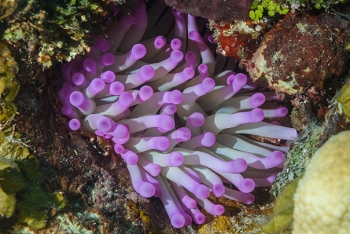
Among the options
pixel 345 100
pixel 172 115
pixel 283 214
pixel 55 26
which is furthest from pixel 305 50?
pixel 55 26

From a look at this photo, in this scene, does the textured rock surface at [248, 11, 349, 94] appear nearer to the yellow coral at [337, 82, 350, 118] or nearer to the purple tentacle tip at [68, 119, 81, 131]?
the yellow coral at [337, 82, 350, 118]

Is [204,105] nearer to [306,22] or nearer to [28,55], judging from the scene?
[306,22]

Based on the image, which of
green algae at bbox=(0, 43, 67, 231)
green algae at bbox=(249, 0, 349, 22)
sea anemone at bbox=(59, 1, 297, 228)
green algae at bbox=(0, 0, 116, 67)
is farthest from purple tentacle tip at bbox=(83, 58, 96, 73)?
green algae at bbox=(249, 0, 349, 22)

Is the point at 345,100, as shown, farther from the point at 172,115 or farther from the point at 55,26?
the point at 55,26

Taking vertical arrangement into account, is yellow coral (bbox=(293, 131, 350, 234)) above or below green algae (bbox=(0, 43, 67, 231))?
above

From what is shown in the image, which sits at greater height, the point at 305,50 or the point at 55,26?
the point at 55,26
